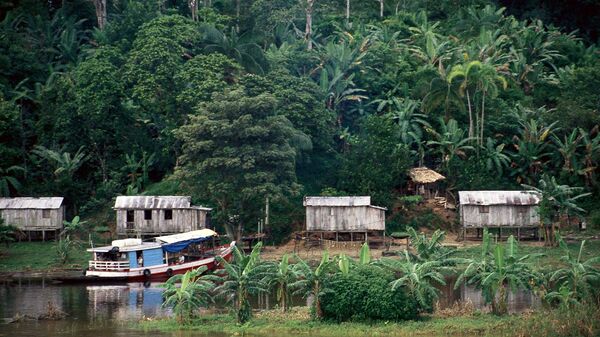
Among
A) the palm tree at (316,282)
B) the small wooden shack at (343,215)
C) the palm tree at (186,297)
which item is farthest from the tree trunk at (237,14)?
the palm tree at (316,282)

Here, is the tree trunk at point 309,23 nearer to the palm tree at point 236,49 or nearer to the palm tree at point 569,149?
the palm tree at point 236,49

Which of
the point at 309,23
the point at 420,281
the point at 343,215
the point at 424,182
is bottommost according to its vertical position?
the point at 420,281

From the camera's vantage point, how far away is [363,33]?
68875 mm

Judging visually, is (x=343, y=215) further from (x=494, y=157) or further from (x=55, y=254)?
(x=55, y=254)

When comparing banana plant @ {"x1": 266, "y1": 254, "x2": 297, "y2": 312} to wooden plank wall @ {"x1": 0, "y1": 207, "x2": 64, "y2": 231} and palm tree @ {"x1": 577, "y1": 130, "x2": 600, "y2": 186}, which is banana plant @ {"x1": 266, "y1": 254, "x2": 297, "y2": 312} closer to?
wooden plank wall @ {"x1": 0, "y1": 207, "x2": 64, "y2": 231}

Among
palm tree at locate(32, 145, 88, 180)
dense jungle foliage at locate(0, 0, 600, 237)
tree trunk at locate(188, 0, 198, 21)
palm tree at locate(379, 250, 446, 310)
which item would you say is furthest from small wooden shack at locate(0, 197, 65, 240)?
palm tree at locate(379, 250, 446, 310)

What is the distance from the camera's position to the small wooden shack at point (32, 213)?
185 ft

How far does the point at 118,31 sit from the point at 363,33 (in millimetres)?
14559

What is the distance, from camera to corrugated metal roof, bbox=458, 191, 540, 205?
54.1m

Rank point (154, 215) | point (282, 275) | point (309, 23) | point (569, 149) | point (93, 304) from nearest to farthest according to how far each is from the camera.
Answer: point (282, 275) < point (93, 304) < point (154, 215) < point (569, 149) < point (309, 23)

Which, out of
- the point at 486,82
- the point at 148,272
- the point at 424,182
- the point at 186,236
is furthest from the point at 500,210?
the point at 148,272

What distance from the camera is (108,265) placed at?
5019 centimetres

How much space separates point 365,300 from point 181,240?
49.9 ft

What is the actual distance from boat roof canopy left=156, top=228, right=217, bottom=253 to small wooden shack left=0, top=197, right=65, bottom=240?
7386 millimetres
